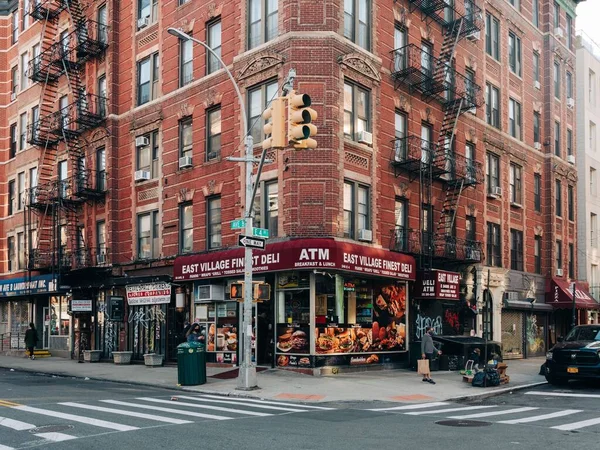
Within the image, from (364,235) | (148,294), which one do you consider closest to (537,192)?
(364,235)

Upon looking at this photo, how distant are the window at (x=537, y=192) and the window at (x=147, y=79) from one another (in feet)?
67.7

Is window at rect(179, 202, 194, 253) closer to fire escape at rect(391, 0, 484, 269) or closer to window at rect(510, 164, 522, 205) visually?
fire escape at rect(391, 0, 484, 269)

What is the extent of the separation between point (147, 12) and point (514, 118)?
19060 millimetres

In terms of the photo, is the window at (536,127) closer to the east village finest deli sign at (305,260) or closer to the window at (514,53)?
the window at (514,53)

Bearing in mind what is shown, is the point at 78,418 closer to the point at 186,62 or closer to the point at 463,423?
the point at 463,423

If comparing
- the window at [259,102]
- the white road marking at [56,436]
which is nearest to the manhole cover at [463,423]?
the white road marking at [56,436]

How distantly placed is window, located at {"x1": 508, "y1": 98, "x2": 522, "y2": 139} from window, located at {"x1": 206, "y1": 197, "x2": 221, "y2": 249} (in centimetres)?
1698

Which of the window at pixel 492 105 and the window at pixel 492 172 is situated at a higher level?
the window at pixel 492 105

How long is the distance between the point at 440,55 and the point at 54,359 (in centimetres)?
2267

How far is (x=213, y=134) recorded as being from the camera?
27.1m

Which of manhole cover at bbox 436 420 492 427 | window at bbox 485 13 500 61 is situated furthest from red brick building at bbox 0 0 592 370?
manhole cover at bbox 436 420 492 427

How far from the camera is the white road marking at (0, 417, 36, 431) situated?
38.7ft

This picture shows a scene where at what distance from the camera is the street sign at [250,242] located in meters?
18.6

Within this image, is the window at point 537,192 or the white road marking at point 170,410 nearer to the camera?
the white road marking at point 170,410
